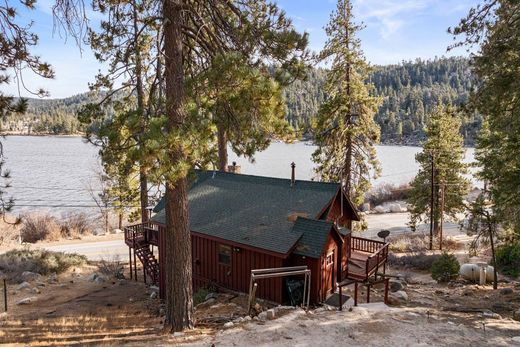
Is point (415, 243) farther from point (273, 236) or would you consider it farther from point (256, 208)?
point (273, 236)

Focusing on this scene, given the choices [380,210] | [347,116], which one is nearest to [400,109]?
[380,210]

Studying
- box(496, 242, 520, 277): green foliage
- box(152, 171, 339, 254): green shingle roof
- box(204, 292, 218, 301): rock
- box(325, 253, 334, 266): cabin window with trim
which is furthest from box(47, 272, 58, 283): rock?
box(496, 242, 520, 277): green foliage

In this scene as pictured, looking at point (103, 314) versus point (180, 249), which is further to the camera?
point (103, 314)

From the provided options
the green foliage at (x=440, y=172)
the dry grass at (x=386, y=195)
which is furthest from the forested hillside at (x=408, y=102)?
the green foliage at (x=440, y=172)

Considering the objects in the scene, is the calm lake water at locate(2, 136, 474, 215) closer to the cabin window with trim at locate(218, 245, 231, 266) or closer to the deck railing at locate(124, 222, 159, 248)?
the deck railing at locate(124, 222, 159, 248)

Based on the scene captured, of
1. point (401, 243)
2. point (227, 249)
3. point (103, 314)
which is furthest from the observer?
point (401, 243)

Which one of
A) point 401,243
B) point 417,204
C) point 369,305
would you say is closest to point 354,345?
point 369,305

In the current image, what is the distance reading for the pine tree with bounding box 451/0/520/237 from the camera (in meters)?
10.1

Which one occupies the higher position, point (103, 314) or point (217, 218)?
point (217, 218)

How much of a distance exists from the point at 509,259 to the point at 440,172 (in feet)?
35.4

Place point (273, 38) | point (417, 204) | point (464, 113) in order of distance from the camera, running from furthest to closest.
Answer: point (417, 204) < point (464, 113) < point (273, 38)

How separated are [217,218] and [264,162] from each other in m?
48.0

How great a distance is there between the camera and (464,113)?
1168 cm

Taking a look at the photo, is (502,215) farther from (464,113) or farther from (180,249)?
(180,249)
